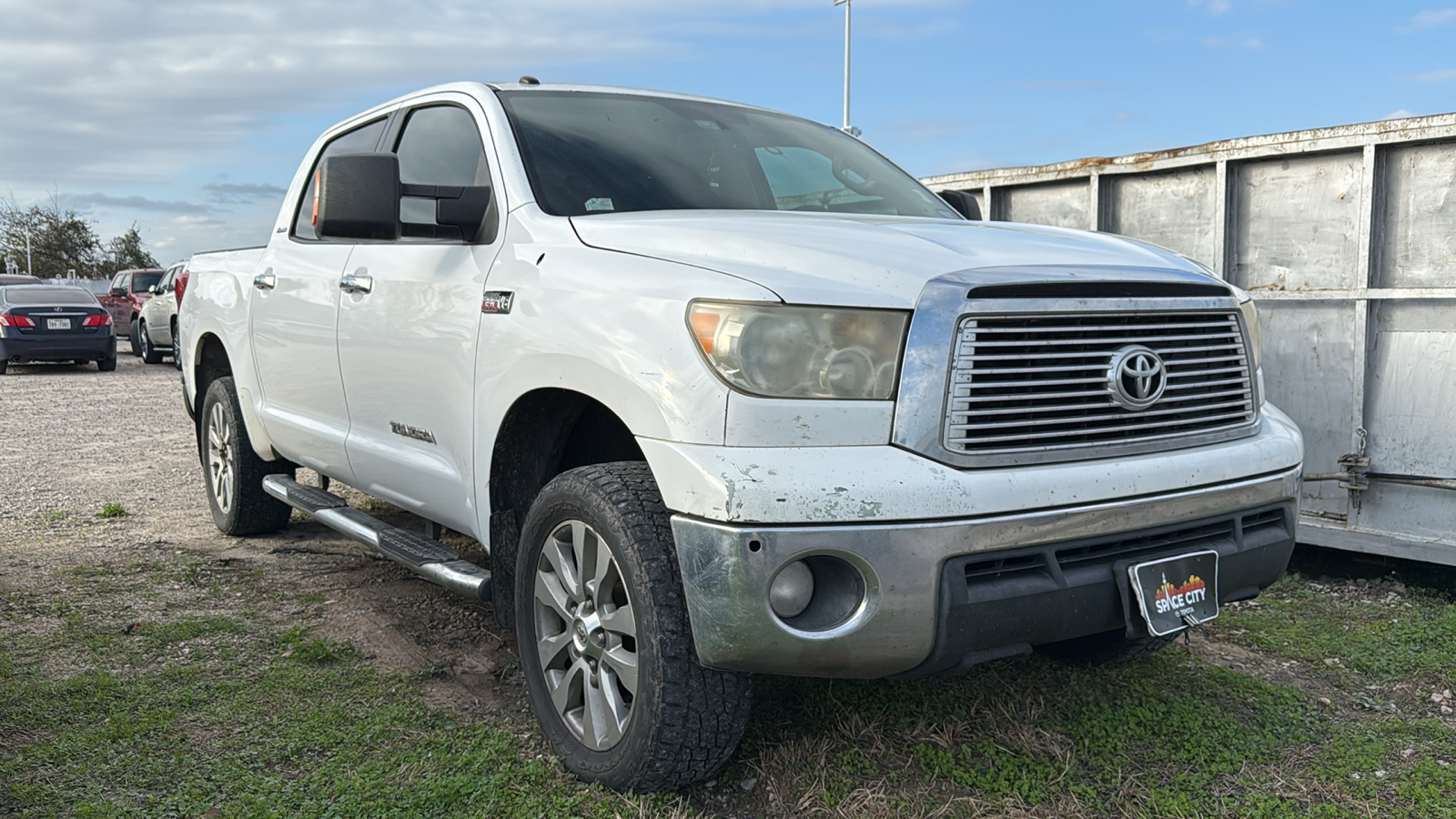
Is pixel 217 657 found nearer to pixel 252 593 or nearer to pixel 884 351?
pixel 252 593

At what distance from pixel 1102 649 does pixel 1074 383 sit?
55.3 inches

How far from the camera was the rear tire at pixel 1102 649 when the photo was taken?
11.7ft

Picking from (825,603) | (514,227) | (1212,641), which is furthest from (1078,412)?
(1212,641)

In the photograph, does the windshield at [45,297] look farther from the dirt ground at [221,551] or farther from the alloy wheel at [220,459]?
the alloy wheel at [220,459]

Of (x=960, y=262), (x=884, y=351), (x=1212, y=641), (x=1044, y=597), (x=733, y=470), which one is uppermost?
(x=960, y=262)

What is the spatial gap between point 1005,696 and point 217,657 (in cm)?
263

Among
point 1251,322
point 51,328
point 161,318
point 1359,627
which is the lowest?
point 1359,627

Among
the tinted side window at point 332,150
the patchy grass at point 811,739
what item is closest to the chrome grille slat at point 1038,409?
the patchy grass at point 811,739

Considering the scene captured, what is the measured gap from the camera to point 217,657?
392 cm

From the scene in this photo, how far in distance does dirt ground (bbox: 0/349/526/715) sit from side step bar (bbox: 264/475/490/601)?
348 millimetres

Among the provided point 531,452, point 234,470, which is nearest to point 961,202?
point 531,452

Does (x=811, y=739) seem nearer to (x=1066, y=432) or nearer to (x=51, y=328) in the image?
(x=1066, y=432)

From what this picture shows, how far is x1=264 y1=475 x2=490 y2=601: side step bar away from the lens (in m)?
3.39

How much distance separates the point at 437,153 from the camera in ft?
12.9
